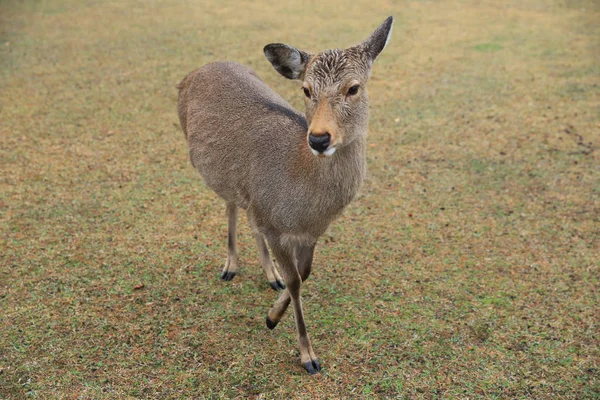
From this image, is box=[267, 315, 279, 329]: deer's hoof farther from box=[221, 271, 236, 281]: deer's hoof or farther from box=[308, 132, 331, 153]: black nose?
box=[308, 132, 331, 153]: black nose

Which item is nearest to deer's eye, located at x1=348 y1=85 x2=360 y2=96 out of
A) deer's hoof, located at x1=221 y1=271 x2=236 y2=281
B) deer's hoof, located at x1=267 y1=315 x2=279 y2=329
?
deer's hoof, located at x1=267 y1=315 x2=279 y2=329

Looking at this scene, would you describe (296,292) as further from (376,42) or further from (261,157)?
(376,42)

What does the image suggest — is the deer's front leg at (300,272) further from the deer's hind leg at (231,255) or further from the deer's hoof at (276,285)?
the deer's hind leg at (231,255)

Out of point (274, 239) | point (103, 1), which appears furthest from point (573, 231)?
point (103, 1)

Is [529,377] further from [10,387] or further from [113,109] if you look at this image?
[113,109]

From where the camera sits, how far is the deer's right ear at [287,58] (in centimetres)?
335

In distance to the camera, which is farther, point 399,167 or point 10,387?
point 399,167

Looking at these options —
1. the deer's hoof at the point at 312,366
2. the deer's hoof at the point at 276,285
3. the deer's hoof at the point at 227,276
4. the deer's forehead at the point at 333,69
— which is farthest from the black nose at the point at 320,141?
the deer's hoof at the point at 227,276

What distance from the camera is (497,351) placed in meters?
3.86

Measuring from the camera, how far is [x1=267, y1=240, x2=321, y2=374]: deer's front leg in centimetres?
362

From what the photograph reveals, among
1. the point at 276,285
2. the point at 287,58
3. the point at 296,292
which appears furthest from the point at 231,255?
the point at 287,58

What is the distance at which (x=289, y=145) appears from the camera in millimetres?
3680

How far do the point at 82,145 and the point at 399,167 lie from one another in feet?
11.5

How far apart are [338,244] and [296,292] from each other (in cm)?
142
